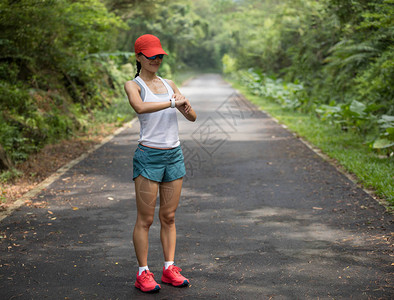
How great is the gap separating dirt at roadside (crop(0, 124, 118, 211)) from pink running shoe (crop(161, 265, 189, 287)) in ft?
11.4

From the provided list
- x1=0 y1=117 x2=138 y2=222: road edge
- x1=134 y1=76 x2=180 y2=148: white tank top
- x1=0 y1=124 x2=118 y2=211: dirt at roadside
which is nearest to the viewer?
x1=134 y1=76 x2=180 y2=148: white tank top

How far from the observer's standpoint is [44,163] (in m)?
10.4

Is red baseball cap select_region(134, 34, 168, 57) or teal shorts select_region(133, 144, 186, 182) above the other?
red baseball cap select_region(134, 34, 168, 57)

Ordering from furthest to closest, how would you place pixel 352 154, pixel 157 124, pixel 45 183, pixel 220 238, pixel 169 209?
pixel 352 154, pixel 45 183, pixel 220 238, pixel 169 209, pixel 157 124

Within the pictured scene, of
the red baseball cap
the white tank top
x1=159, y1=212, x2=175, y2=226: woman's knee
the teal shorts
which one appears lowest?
x1=159, y1=212, x2=175, y2=226: woman's knee

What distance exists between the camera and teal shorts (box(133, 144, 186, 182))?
432cm

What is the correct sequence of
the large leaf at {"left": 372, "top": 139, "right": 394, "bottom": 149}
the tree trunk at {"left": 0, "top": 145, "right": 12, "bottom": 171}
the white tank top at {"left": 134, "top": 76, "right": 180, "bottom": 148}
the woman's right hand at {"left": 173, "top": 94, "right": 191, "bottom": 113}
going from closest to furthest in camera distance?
the woman's right hand at {"left": 173, "top": 94, "right": 191, "bottom": 113} → the white tank top at {"left": 134, "top": 76, "right": 180, "bottom": 148} → the tree trunk at {"left": 0, "top": 145, "right": 12, "bottom": 171} → the large leaf at {"left": 372, "top": 139, "right": 394, "bottom": 149}

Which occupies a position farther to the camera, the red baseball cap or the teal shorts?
the teal shorts

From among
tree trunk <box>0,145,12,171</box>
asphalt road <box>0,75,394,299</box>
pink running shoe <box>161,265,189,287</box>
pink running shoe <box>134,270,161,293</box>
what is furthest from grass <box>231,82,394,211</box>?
tree trunk <box>0,145,12,171</box>

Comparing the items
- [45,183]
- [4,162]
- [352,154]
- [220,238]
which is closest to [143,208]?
[220,238]

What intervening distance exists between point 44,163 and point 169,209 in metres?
6.54

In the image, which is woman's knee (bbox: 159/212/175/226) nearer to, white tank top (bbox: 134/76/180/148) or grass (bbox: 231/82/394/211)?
white tank top (bbox: 134/76/180/148)

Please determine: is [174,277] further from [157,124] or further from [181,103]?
[181,103]

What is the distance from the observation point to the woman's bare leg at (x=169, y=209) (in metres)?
4.45
